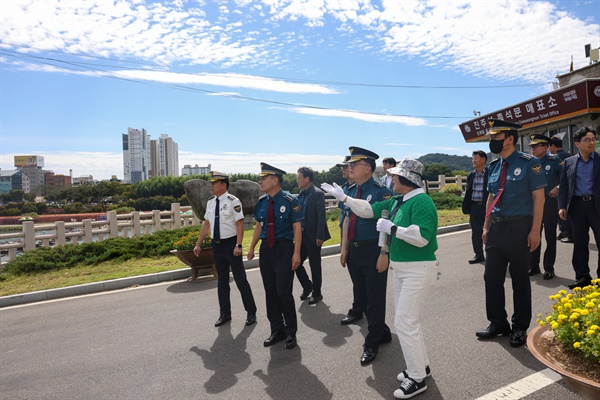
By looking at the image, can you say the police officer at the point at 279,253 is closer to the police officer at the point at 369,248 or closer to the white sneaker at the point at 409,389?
the police officer at the point at 369,248

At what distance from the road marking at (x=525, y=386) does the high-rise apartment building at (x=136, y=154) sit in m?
142

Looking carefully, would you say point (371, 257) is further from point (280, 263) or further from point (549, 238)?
point (549, 238)

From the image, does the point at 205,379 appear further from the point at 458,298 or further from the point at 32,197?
the point at 32,197

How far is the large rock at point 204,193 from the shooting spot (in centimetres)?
1772

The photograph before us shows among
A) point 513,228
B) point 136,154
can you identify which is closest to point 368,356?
point 513,228

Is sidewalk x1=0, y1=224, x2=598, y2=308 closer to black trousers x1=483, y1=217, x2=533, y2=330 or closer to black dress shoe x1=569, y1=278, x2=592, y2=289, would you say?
black dress shoe x1=569, y1=278, x2=592, y2=289

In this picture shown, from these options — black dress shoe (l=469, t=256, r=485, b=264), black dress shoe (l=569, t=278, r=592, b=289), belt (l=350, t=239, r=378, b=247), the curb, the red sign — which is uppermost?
the red sign

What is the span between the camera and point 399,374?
3600 millimetres

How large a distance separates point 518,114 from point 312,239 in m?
14.8

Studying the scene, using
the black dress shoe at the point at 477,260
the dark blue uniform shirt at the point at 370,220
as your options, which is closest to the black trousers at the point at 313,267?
the dark blue uniform shirt at the point at 370,220

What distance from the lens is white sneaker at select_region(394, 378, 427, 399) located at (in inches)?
130

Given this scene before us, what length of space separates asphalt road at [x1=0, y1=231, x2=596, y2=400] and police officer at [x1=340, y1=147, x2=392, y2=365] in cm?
22

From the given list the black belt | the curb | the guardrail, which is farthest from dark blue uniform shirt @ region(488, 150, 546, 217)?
the guardrail

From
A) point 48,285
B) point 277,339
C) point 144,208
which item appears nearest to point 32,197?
point 144,208
